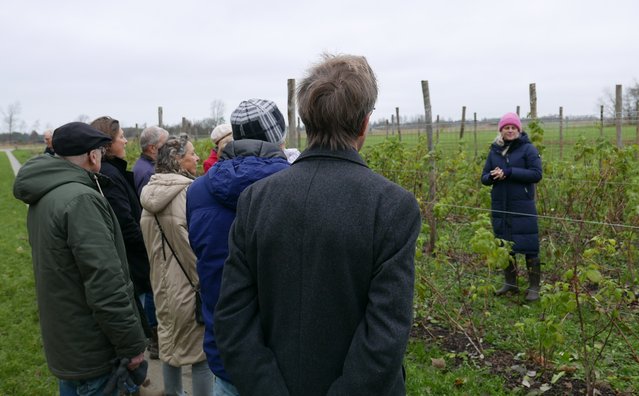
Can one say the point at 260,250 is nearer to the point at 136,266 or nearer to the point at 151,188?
the point at 151,188

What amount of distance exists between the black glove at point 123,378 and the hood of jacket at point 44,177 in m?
0.80

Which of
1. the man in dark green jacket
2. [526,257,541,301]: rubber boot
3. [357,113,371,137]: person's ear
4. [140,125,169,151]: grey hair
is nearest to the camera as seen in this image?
[357,113,371,137]: person's ear

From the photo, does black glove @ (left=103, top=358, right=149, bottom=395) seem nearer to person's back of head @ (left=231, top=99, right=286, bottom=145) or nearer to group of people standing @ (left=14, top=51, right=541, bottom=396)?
group of people standing @ (left=14, top=51, right=541, bottom=396)

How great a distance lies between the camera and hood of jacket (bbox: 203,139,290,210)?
1.83 metres

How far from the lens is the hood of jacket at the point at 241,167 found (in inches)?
71.9

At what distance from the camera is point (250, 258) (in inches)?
58.1

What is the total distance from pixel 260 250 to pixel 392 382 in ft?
1.58

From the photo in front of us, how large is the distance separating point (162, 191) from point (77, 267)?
70 centimetres

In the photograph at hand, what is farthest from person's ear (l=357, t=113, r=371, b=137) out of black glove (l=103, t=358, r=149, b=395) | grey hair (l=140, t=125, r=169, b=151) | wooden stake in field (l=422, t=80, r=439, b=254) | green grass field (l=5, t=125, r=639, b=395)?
wooden stake in field (l=422, t=80, r=439, b=254)

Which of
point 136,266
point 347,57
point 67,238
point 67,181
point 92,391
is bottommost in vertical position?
point 92,391

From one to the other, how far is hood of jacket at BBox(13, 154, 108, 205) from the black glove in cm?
80

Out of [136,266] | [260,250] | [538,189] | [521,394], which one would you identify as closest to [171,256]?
[136,266]

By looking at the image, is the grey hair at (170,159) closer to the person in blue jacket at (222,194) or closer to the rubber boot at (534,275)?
the person in blue jacket at (222,194)

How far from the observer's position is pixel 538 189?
682 centimetres
